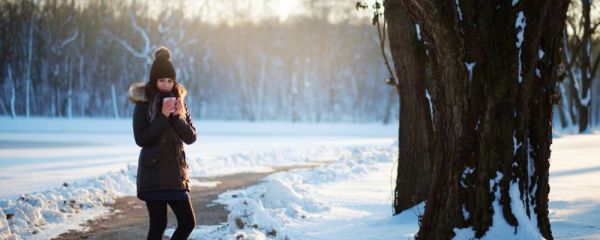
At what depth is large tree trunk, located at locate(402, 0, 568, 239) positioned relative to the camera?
3.41 meters

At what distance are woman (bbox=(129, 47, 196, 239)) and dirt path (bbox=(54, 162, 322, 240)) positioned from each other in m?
2.56

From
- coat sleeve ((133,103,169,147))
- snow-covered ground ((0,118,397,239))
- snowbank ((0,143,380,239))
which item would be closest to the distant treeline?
A: snow-covered ground ((0,118,397,239))

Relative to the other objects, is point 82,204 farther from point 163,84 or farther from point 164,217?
point 163,84

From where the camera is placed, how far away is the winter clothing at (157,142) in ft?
13.1

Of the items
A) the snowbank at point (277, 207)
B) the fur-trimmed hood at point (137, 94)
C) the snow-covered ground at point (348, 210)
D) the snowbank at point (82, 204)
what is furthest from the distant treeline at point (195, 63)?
the fur-trimmed hood at point (137, 94)

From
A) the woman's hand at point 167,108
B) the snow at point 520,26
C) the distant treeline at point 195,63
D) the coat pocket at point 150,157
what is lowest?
the coat pocket at point 150,157

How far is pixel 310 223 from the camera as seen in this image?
6.51m

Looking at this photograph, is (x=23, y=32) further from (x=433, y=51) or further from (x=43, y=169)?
(x=433, y=51)

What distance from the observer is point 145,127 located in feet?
13.2

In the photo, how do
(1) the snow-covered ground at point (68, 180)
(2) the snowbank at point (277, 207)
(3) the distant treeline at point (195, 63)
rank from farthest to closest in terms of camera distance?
1. (3) the distant treeline at point (195, 63)
2. (1) the snow-covered ground at point (68, 180)
3. (2) the snowbank at point (277, 207)

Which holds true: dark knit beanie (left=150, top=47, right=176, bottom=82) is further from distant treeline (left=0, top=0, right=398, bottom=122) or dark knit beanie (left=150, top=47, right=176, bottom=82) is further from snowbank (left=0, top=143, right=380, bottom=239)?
distant treeline (left=0, top=0, right=398, bottom=122)

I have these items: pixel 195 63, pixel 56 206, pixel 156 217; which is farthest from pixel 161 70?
pixel 195 63

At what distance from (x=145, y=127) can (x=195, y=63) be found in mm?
54669

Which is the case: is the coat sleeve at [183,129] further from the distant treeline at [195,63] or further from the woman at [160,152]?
the distant treeline at [195,63]
